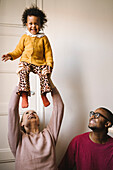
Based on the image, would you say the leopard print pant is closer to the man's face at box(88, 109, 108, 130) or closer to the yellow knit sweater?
the yellow knit sweater

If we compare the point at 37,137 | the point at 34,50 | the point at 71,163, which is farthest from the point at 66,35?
the point at 71,163

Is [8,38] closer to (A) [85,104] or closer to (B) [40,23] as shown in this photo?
(B) [40,23]

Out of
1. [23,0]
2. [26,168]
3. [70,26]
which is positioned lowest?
[26,168]

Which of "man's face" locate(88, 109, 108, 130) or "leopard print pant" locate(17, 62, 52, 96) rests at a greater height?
"leopard print pant" locate(17, 62, 52, 96)

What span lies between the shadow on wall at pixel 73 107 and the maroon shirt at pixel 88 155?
208 millimetres

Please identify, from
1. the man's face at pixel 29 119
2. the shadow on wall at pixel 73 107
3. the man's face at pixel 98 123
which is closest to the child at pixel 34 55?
the man's face at pixel 29 119

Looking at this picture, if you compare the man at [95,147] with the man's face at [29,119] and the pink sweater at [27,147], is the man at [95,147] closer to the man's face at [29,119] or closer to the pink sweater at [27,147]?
the pink sweater at [27,147]

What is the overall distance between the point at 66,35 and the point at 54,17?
22 cm

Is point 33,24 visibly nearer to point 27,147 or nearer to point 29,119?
point 29,119

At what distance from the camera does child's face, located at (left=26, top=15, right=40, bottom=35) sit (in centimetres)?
134

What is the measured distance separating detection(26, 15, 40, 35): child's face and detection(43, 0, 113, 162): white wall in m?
0.57

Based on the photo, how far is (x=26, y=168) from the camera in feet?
4.60

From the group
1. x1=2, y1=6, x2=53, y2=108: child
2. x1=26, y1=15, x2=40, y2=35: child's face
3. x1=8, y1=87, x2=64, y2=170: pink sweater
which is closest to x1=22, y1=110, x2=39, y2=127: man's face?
x1=8, y1=87, x2=64, y2=170: pink sweater

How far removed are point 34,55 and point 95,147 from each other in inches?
35.6
